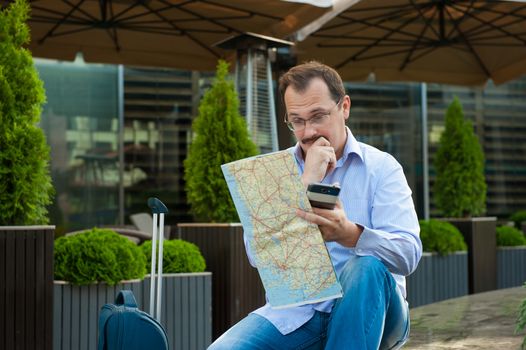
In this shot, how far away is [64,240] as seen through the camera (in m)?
4.83

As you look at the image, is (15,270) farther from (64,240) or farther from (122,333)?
(122,333)

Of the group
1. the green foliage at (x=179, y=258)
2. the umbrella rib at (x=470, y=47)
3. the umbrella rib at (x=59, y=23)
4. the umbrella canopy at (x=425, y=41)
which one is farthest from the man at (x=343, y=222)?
the umbrella rib at (x=470, y=47)

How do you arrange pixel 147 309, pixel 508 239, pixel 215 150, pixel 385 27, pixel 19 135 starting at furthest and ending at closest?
pixel 385 27, pixel 508 239, pixel 215 150, pixel 147 309, pixel 19 135

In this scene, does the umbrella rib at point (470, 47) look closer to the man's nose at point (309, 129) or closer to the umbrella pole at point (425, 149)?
the umbrella pole at point (425, 149)

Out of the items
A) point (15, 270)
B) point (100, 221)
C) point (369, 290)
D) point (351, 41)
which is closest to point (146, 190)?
point (100, 221)

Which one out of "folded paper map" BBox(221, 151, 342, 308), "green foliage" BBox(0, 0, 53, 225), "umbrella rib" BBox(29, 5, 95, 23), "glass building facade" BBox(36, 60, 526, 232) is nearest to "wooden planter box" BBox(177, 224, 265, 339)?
"green foliage" BBox(0, 0, 53, 225)

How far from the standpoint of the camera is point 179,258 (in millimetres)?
5238

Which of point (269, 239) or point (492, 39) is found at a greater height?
point (492, 39)

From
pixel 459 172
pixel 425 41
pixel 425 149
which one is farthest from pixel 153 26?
pixel 425 149

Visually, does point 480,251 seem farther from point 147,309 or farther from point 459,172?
point 147,309

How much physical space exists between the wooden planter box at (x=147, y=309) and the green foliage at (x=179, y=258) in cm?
7

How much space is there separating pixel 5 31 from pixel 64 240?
133cm

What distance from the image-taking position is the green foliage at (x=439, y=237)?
24.3 ft

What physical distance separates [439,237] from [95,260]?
12.8 feet
